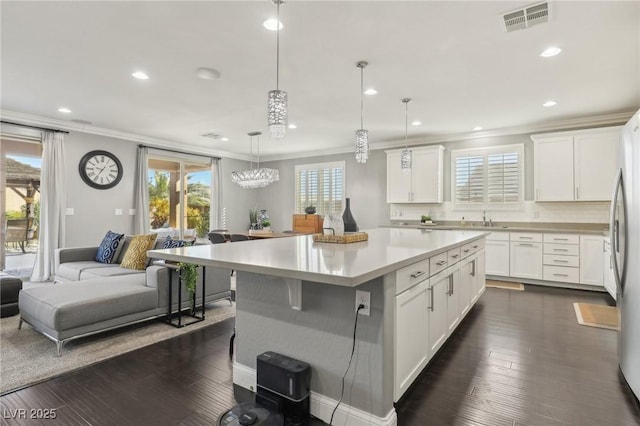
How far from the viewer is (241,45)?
295 cm

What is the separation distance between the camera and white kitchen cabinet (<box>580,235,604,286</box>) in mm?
4789

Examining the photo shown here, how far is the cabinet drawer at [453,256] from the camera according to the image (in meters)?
2.72

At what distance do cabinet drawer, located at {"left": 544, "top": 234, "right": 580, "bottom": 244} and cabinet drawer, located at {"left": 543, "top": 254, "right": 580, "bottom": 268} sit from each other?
0.22 metres

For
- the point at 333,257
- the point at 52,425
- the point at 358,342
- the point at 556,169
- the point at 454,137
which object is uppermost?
the point at 454,137

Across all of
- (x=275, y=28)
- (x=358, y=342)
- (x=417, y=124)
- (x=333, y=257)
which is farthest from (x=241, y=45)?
(x=417, y=124)

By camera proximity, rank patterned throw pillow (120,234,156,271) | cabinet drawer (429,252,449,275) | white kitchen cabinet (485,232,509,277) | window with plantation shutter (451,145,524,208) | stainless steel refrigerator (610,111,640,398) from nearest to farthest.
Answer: stainless steel refrigerator (610,111,640,398), cabinet drawer (429,252,449,275), patterned throw pillow (120,234,156,271), white kitchen cabinet (485,232,509,277), window with plantation shutter (451,145,524,208)

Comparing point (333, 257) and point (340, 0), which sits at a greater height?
point (340, 0)

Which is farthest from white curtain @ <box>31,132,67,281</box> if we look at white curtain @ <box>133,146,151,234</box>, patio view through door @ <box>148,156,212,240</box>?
patio view through door @ <box>148,156,212,240</box>

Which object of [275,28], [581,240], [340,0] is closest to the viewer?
[340,0]

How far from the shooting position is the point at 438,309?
8.11 ft

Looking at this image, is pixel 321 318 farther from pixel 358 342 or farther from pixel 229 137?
pixel 229 137

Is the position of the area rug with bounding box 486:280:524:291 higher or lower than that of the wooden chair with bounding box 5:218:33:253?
lower

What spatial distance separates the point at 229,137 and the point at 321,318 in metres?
5.63

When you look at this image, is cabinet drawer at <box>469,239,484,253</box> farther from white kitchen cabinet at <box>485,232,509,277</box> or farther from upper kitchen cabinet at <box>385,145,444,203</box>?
upper kitchen cabinet at <box>385,145,444,203</box>
